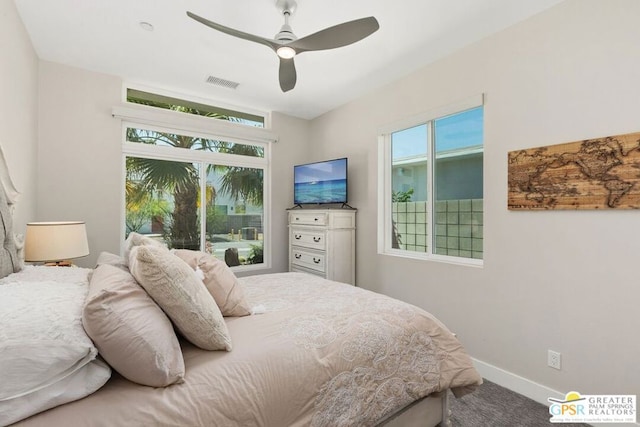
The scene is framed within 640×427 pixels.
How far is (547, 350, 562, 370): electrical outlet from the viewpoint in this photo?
2.04 meters

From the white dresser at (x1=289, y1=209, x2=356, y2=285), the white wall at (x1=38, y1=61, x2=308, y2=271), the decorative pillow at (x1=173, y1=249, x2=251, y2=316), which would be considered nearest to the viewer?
the decorative pillow at (x1=173, y1=249, x2=251, y2=316)

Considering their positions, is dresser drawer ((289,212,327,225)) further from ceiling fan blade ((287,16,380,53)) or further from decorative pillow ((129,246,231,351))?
decorative pillow ((129,246,231,351))

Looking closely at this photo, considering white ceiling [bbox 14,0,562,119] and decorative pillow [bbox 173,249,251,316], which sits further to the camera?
white ceiling [bbox 14,0,562,119]

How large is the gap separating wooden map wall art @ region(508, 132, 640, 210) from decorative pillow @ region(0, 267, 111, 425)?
2577 millimetres

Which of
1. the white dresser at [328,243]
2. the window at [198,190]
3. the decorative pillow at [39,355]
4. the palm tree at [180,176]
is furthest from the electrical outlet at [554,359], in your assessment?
the palm tree at [180,176]

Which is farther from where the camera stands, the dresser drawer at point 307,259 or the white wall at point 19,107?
the dresser drawer at point 307,259

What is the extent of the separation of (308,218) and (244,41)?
2.00 metres

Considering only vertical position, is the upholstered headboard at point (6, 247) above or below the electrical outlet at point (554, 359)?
above

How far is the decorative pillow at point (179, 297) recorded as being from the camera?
1122 mm

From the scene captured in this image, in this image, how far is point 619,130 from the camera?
5.88 feet

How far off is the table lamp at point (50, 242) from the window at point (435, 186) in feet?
9.22

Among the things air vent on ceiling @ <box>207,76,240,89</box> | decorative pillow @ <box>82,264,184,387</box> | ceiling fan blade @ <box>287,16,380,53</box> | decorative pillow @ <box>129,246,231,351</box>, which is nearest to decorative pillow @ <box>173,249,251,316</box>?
decorative pillow @ <box>129,246,231,351</box>

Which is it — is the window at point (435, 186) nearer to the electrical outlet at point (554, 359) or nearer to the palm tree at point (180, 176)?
the electrical outlet at point (554, 359)

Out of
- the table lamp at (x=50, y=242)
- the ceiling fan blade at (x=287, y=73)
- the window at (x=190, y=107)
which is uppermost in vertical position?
the window at (x=190, y=107)
